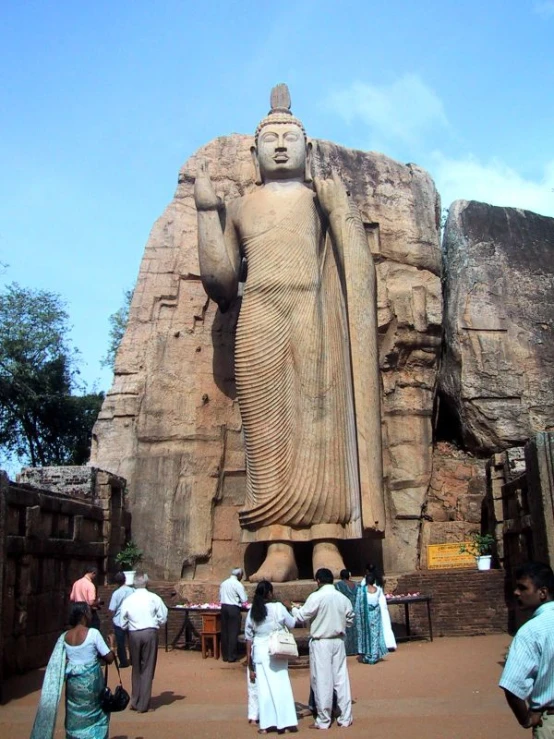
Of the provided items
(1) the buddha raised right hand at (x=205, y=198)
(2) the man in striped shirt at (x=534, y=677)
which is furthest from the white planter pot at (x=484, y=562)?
(2) the man in striped shirt at (x=534, y=677)

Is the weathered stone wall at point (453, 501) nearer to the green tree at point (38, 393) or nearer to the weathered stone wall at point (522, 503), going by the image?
the weathered stone wall at point (522, 503)

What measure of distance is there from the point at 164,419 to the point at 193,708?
17.6ft

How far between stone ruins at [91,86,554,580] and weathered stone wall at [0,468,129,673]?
0.95m

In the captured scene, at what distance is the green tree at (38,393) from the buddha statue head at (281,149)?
8110mm

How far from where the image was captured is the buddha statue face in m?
10.1

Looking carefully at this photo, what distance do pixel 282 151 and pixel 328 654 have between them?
22.0ft

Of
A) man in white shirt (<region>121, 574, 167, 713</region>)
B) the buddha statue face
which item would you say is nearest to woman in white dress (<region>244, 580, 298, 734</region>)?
man in white shirt (<region>121, 574, 167, 713</region>)

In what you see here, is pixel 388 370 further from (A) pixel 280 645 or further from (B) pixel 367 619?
(A) pixel 280 645

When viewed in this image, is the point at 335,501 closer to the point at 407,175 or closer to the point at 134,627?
the point at 134,627

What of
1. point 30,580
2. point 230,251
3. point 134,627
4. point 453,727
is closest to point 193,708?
point 134,627

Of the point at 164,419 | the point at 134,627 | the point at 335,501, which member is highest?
the point at 164,419

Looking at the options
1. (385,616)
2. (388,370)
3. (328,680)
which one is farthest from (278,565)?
(388,370)

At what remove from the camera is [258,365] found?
9.27m

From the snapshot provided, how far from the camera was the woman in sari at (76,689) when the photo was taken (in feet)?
12.3
